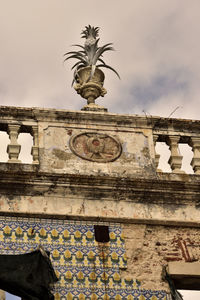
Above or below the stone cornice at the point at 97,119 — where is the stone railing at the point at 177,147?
below

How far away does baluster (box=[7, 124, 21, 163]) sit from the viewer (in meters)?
12.1

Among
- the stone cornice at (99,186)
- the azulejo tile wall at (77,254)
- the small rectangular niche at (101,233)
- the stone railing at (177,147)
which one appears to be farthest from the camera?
the stone railing at (177,147)

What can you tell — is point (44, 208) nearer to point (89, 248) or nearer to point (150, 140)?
point (89, 248)

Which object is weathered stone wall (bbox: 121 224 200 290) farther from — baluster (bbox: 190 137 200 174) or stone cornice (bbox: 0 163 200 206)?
baluster (bbox: 190 137 200 174)

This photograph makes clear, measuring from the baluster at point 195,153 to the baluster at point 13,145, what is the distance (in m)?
2.65

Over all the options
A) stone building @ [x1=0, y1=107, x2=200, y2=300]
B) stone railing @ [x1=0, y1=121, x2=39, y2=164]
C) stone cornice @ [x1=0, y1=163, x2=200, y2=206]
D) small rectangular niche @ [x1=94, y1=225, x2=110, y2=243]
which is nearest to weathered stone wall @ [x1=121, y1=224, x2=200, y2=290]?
stone building @ [x1=0, y1=107, x2=200, y2=300]

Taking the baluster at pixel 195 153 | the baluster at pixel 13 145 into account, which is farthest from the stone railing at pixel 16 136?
the baluster at pixel 195 153

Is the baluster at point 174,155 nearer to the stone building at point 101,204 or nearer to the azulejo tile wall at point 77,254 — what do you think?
the stone building at point 101,204

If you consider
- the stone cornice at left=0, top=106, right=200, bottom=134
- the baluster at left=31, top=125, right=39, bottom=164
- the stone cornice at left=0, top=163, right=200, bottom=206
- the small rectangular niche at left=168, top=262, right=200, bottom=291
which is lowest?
the small rectangular niche at left=168, top=262, right=200, bottom=291

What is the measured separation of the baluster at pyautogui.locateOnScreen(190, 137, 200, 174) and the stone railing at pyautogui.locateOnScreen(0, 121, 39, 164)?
2.39 meters

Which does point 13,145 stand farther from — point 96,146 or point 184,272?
point 184,272

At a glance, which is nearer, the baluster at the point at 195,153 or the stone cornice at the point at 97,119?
the stone cornice at the point at 97,119

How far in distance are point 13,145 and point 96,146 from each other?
123 cm

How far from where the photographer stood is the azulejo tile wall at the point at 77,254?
11.1 meters
